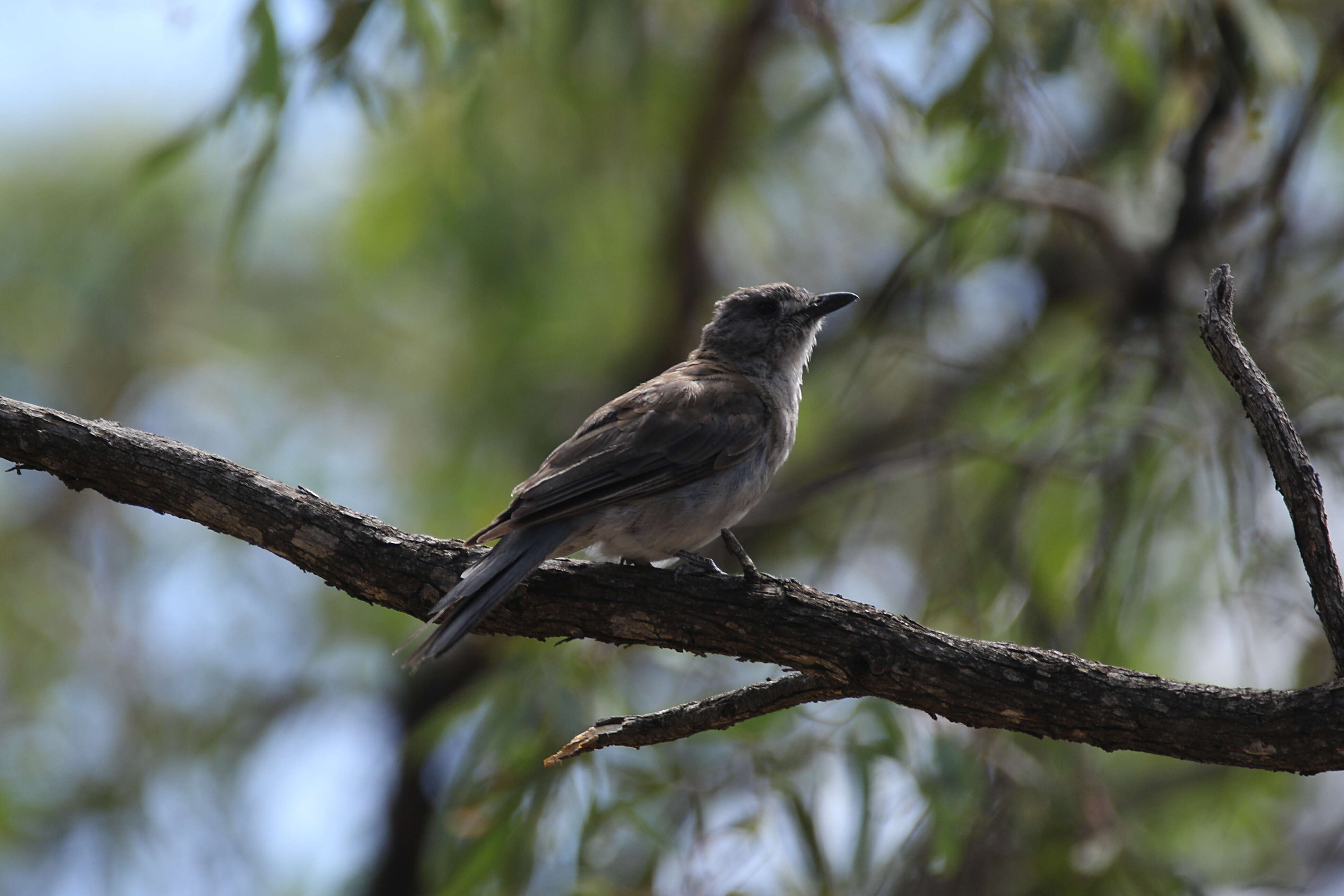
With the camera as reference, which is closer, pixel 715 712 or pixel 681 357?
pixel 715 712

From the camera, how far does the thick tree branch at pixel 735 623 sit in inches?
109

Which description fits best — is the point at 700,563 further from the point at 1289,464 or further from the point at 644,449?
the point at 1289,464

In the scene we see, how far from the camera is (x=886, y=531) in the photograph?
26.4 feet

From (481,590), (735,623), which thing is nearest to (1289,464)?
(735,623)

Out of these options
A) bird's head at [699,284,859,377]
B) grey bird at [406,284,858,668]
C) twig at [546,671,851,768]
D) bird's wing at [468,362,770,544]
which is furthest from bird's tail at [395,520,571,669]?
bird's head at [699,284,859,377]

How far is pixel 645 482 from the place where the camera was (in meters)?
3.71

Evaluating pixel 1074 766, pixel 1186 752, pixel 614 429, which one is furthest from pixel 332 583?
pixel 1074 766

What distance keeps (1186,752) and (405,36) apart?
4.25 metres

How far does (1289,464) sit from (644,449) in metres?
1.91

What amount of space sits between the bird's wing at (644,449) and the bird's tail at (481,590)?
11 cm

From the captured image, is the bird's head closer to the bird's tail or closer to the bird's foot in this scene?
the bird's foot

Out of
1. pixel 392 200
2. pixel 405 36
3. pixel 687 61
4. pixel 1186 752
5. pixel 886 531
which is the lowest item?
pixel 1186 752

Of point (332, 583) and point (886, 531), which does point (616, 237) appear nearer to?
point (886, 531)

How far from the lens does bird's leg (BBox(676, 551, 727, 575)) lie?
11.1 feet
